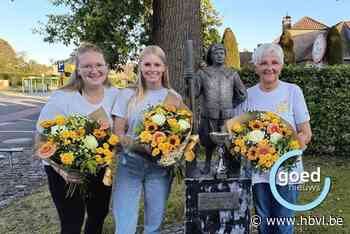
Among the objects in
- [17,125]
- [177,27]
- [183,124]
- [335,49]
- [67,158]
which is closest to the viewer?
[67,158]

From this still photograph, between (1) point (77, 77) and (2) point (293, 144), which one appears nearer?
(2) point (293, 144)

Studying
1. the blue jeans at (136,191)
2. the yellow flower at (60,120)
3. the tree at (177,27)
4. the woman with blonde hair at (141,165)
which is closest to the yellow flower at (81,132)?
the yellow flower at (60,120)

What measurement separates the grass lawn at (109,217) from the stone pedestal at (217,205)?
1875mm

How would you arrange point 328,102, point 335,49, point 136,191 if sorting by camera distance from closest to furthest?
point 136,191, point 328,102, point 335,49

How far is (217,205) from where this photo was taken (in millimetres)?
2824

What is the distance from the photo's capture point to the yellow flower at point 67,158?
2412 millimetres

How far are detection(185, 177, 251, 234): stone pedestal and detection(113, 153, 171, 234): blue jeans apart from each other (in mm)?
220

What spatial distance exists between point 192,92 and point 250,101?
0.61 m

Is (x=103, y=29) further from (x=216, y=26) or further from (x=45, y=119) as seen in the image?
(x=45, y=119)

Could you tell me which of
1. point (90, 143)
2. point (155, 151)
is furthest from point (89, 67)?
point (155, 151)

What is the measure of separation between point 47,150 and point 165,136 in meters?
0.76

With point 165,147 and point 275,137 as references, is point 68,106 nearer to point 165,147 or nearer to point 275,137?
point 165,147

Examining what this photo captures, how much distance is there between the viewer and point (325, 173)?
23.3 feet

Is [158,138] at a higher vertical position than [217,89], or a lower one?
lower
